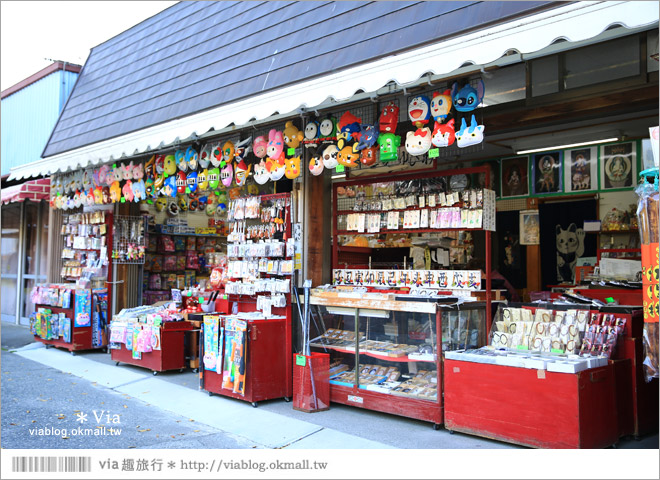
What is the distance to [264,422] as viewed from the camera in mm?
5973

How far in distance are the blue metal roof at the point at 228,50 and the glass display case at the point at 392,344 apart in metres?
2.56

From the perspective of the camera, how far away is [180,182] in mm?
8516

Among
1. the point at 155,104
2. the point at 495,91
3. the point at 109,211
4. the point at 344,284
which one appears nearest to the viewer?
the point at 495,91

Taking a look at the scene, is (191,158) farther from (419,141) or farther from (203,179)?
(419,141)

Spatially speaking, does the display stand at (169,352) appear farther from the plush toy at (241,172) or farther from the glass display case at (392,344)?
the glass display case at (392,344)

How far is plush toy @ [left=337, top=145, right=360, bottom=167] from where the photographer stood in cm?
624

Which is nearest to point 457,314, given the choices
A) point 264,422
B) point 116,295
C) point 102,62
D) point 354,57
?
point 264,422

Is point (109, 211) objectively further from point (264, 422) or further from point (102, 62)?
point (264, 422)

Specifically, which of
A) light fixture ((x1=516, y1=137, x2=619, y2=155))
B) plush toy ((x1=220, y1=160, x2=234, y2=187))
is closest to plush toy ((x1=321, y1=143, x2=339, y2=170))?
plush toy ((x1=220, y1=160, x2=234, y2=187))

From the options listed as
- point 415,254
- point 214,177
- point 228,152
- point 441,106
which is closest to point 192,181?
point 214,177

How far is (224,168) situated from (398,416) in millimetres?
4011

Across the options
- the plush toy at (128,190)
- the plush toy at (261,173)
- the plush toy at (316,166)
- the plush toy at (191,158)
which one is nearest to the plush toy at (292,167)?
the plush toy at (316,166)

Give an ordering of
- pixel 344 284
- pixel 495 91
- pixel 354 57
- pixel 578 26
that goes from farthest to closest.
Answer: pixel 344 284 < pixel 495 91 < pixel 354 57 < pixel 578 26

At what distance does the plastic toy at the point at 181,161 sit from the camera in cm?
834
